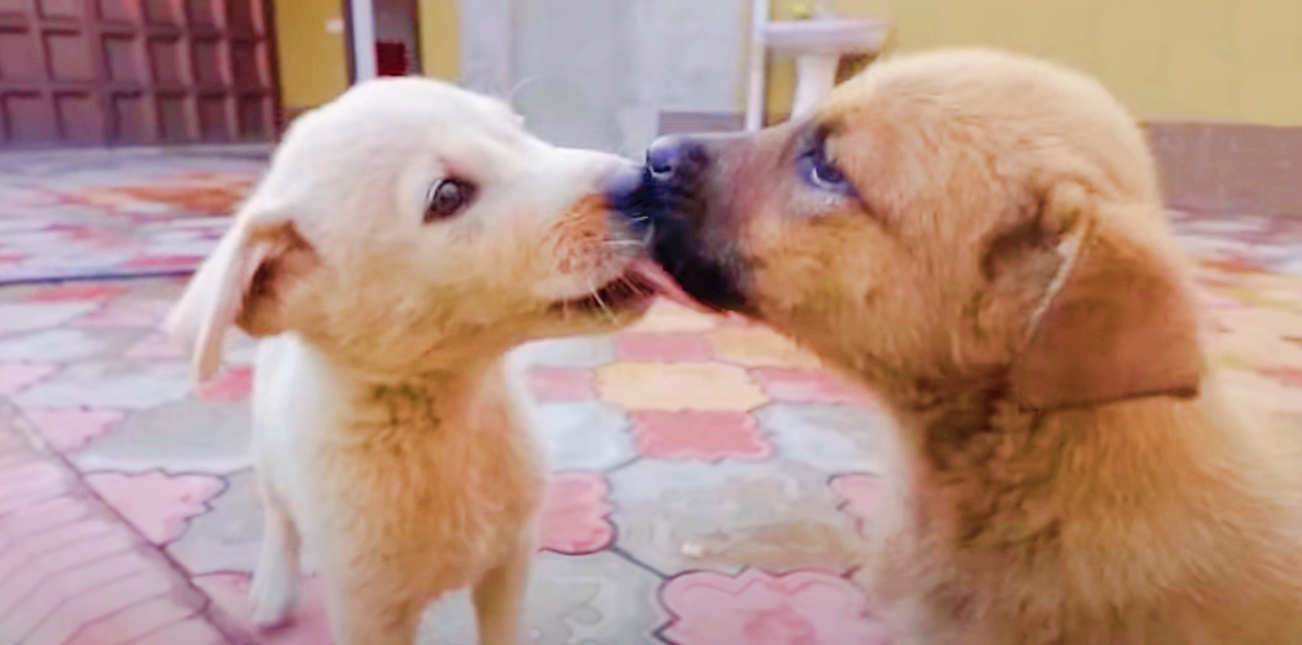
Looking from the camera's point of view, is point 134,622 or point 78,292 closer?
point 134,622

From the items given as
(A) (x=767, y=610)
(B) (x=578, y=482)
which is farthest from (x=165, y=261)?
(A) (x=767, y=610)

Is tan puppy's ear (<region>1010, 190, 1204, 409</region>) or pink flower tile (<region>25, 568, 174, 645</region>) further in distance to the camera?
pink flower tile (<region>25, 568, 174, 645</region>)

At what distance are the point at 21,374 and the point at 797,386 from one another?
2.08 m

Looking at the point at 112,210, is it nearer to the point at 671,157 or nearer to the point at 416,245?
the point at 416,245

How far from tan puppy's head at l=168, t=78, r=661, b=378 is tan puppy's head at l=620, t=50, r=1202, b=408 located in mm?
102

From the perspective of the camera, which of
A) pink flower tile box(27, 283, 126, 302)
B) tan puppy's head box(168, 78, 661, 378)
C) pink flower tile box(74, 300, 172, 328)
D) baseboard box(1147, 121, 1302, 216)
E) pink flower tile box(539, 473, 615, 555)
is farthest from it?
baseboard box(1147, 121, 1302, 216)

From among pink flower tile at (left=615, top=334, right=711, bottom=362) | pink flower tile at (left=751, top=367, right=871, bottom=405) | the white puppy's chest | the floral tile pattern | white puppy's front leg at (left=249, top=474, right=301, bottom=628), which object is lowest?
the floral tile pattern

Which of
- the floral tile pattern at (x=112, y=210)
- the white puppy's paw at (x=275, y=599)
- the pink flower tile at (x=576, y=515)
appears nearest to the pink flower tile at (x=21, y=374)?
the floral tile pattern at (x=112, y=210)

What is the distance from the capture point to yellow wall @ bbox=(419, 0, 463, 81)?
863 cm

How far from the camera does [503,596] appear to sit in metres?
1.40

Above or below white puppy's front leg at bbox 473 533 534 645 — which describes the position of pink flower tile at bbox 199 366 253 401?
below

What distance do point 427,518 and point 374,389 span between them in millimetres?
184

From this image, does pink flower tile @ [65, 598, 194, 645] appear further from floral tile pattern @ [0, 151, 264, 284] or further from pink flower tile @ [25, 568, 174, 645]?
floral tile pattern @ [0, 151, 264, 284]

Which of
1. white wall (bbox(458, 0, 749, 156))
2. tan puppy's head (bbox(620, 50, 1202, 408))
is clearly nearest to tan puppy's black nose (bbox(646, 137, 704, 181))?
tan puppy's head (bbox(620, 50, 1202, 408))
